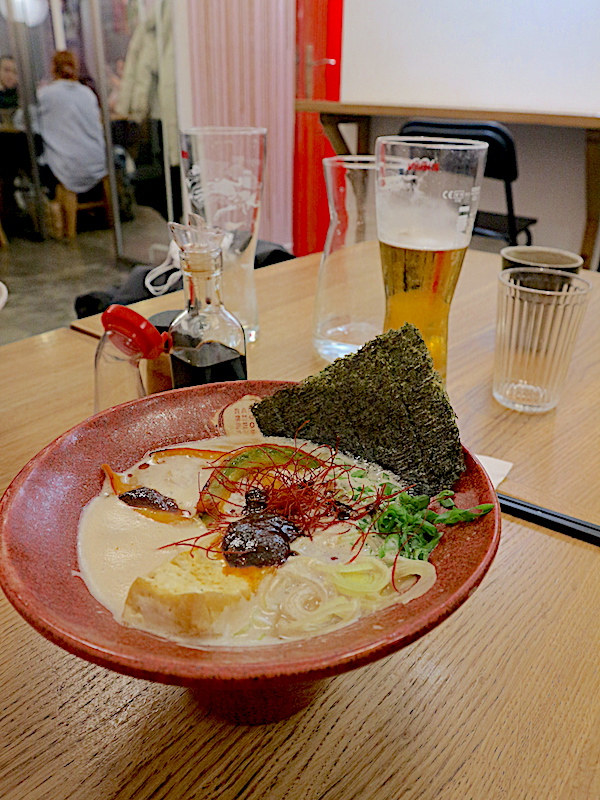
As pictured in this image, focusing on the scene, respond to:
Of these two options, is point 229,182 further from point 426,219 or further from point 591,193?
point 591,193

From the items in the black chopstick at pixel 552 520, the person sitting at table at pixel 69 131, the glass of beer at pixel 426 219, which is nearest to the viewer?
the black chopstick at pixel 552 520

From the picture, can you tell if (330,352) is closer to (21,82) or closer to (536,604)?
(536,604)

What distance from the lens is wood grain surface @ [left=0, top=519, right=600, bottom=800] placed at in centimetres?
51

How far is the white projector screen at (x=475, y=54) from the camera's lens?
3.74 meters

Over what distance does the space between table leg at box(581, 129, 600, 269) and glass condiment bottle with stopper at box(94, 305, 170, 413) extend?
3.27m

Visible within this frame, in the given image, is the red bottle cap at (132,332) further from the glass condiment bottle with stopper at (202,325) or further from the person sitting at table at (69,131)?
the person sitting at table at (69,131)

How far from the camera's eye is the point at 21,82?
468cm

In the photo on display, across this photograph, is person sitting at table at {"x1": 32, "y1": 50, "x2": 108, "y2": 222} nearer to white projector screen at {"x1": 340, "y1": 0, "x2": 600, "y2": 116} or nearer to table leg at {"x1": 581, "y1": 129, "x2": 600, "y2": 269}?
white projector screen at {"x1": 340, "y1": 0, "x2": 600, "y2": 116}

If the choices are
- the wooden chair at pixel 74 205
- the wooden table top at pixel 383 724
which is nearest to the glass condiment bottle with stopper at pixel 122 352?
the wooden table top at pixel 383 724

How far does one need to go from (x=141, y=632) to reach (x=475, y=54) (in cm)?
449

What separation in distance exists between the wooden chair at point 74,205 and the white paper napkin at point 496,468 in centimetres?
500

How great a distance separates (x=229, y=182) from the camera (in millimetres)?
1190

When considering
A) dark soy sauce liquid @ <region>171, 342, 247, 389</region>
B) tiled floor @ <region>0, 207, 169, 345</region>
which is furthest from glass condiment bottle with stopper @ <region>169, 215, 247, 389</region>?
tiled floor @ <region>0, 207, 169, 345</region>

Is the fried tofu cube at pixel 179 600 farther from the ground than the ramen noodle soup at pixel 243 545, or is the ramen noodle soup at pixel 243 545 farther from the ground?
the fried tofu cube at pixel 179 600
